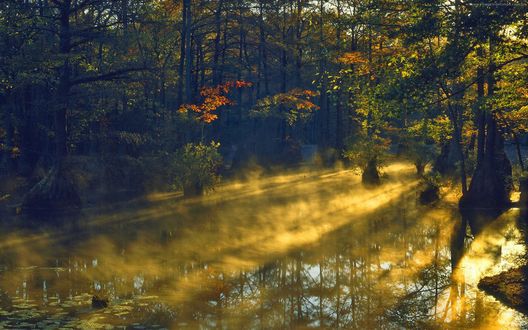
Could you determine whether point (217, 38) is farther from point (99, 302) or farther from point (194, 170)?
point (99, 302)

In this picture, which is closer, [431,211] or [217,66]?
[431,211]

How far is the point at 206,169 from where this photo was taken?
2936 cm

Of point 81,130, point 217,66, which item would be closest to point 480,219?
point 81,130

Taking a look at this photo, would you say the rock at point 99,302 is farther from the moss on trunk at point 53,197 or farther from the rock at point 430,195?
the rock at point 430,195

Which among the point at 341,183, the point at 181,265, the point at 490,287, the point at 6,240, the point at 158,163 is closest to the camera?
the point at 490,287

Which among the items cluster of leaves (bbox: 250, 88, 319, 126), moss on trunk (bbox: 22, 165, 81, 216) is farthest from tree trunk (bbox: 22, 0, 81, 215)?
cluster of leaves (bbox: 250, 88, 319, 126)

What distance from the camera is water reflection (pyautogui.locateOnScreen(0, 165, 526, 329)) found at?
445 inches

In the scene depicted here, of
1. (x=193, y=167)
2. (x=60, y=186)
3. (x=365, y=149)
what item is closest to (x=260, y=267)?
(x=60, y=186)

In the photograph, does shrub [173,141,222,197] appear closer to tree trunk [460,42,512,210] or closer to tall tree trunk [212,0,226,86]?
tree trunk [460,42,512,210]

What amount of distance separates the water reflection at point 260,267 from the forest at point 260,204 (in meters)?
0.07

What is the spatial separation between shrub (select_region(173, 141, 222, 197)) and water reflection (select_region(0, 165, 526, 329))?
257 cm

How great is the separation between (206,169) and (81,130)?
Answer: 27.3 feet

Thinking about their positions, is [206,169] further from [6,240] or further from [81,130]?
[6,240]

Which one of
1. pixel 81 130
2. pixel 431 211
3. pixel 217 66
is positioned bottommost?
pixel 431 211
